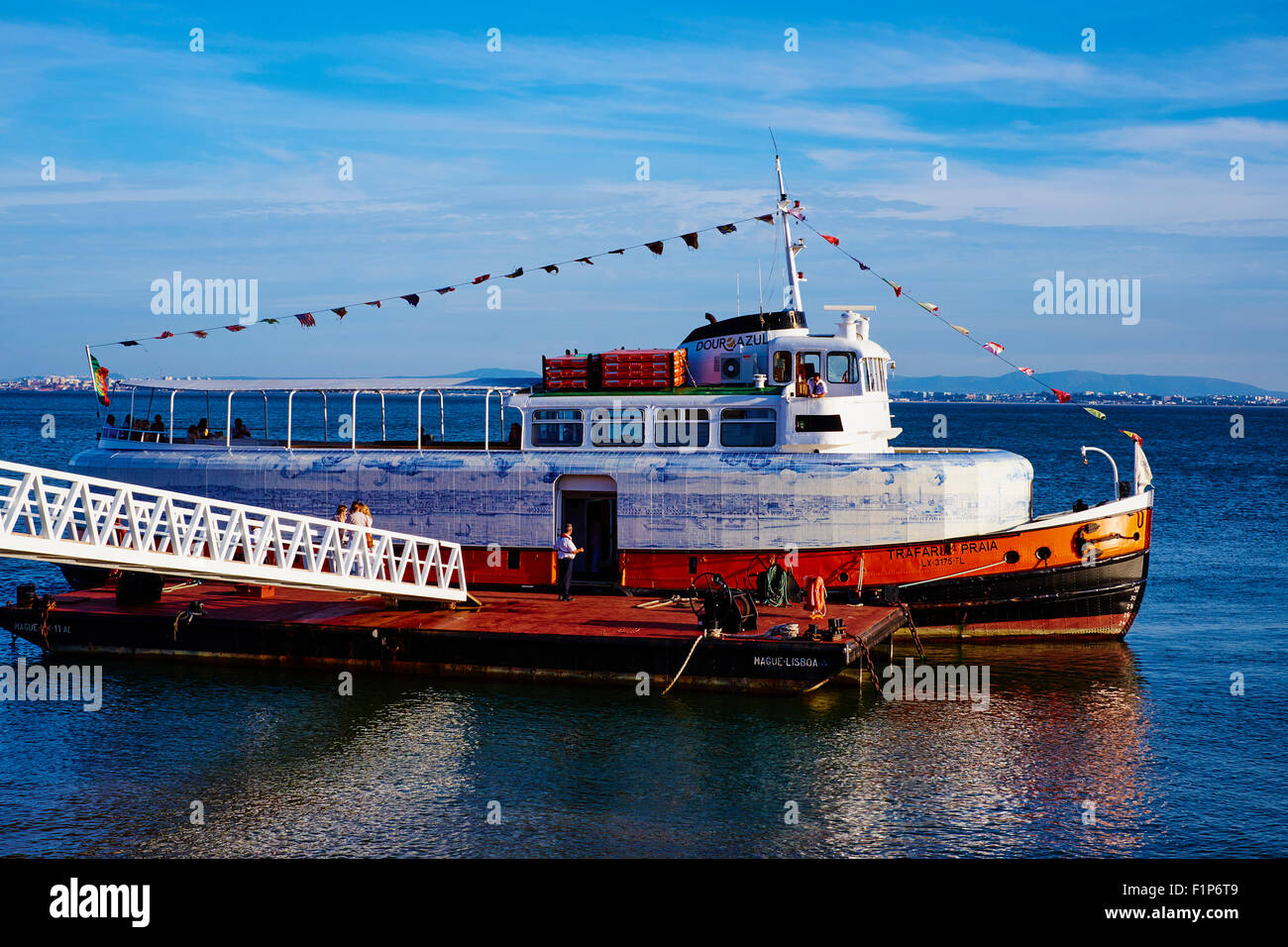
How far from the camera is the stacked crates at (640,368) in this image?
2883 cm

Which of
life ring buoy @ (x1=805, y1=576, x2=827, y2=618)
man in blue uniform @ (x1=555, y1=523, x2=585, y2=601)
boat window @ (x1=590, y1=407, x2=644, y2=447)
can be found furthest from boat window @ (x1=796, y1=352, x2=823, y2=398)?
man in blue uniform @ (x1=555, y1=523, x2=585, y2=601)

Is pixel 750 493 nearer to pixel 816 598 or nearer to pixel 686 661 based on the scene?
pixel 816 598

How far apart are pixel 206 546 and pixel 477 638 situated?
31.9ft

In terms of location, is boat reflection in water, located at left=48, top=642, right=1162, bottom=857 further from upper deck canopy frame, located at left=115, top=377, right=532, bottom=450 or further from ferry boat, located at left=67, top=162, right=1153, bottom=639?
upper deck canopy frame, located at left=115, top=377, right=532, bottom=450

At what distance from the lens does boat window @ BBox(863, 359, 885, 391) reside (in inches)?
1116

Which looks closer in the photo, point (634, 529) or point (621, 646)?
point (621, 646)

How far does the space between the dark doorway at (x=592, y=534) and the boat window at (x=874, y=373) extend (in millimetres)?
7041

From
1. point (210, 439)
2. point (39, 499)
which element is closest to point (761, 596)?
point (39, 499)

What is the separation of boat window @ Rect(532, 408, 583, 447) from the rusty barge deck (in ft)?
12.9

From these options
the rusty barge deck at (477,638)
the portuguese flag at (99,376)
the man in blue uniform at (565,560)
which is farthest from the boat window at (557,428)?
the portuguese flag at (99,376)

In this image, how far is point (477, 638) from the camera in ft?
79.7

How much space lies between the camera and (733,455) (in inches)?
1083
